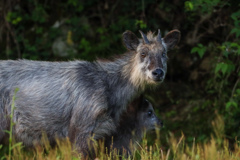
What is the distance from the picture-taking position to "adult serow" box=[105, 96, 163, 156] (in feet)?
20.2

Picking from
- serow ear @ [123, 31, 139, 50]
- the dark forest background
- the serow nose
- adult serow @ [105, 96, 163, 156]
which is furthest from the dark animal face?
the dark forest background

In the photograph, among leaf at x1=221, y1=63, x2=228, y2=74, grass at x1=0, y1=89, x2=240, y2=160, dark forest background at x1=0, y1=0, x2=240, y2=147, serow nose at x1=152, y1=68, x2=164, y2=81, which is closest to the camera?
grass at x1=0, y1=89, x2=240, y2=160

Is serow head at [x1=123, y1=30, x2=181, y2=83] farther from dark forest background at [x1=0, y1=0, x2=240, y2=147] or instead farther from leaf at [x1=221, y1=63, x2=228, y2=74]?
dark forest background at [x1=0, y1=0, x2=240, y2=147]

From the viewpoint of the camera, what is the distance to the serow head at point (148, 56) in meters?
5.58

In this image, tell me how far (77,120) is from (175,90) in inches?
168

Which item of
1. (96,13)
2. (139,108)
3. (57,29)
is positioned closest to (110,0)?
(96,13)

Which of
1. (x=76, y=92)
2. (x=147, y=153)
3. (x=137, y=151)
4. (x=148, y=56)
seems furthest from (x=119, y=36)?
(x=147, y=153)

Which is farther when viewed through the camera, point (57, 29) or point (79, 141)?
point (57, 29)

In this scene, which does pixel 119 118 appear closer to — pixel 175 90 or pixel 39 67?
pixel 39 67

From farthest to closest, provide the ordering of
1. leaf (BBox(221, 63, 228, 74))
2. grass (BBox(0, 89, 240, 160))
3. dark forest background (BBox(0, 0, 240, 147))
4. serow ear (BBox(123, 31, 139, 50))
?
dark forest background (BBox(0, 0, 240, 147))
leaf (BBox(221, 63, 228, 74))
serow ear (BBox(123, 31, 139, 50))
grass (BBox(0, 89, 240, 160))

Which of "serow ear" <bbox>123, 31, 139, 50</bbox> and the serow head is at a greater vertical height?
"serow ear" <bbox>123, 31, 139, 50</bbox>

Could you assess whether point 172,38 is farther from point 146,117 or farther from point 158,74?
point 146,117

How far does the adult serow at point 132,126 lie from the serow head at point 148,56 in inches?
31.6

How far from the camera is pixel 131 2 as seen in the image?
30.5 ft
